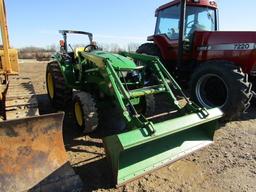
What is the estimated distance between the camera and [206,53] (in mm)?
6242

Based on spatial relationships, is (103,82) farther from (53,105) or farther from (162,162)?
(53,105)

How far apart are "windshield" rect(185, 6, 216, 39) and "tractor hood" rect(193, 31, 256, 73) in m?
0.51

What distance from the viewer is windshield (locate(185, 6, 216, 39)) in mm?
6863

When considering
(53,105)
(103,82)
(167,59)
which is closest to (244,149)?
(103,82)

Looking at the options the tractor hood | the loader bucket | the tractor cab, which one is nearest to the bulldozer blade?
the loader bucket

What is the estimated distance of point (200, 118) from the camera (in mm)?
3963

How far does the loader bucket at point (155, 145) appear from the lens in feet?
10.3

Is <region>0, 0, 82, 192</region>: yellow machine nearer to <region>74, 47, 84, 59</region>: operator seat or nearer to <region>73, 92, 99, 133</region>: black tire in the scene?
<region>73, 92, 99, 133</region>: black tire

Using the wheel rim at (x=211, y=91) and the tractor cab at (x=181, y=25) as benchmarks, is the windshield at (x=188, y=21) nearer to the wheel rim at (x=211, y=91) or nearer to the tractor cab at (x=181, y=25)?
the tractor cab at (x=181, y=25)

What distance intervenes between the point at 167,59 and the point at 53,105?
3137 millimetres

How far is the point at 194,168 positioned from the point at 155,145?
22.9 inches

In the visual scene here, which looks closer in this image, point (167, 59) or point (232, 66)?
point (232, 66)

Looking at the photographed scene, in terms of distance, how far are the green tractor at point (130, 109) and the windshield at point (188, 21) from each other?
2146mm

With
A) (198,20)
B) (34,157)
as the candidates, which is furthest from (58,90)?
(198,20)
